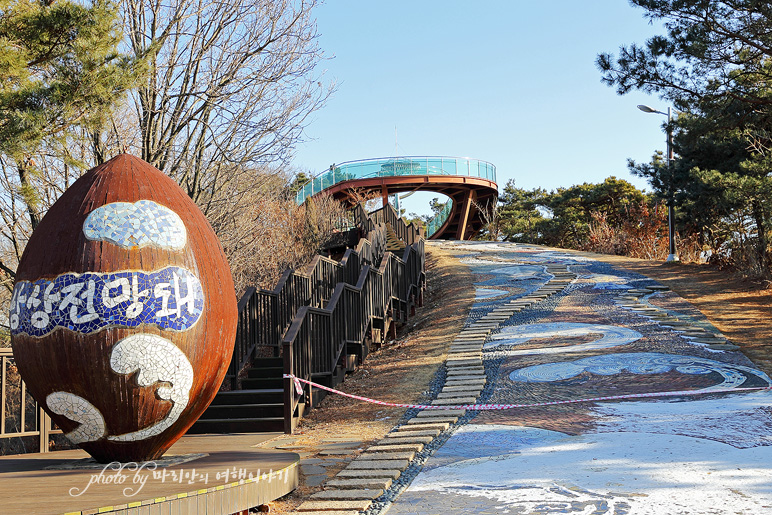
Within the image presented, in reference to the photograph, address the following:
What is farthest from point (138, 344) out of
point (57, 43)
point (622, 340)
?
point (622, 340)

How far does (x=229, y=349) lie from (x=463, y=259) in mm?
19933

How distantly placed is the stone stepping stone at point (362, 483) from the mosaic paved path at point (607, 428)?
259mm

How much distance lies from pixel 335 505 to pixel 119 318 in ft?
7.40

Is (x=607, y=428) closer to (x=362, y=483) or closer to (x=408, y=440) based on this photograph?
(x=408, y=440)

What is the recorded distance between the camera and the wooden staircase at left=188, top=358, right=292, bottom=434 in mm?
8922

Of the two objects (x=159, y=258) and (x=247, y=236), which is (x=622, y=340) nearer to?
(x=247, y=236)

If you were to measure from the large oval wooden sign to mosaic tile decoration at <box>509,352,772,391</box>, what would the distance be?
5.94 metres

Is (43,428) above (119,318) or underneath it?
underneath

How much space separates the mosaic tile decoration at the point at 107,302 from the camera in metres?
5.35

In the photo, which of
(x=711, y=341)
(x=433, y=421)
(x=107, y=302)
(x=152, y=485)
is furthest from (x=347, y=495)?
(x=711, y=341)

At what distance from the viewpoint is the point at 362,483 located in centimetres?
607

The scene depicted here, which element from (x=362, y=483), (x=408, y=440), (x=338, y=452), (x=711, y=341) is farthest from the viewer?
(x=711, y=341)

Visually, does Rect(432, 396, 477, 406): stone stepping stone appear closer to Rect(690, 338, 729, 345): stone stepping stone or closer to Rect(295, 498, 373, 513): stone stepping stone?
Rect(295, 498, 373, 513): stone stepping stone

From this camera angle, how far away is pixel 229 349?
6109mm
